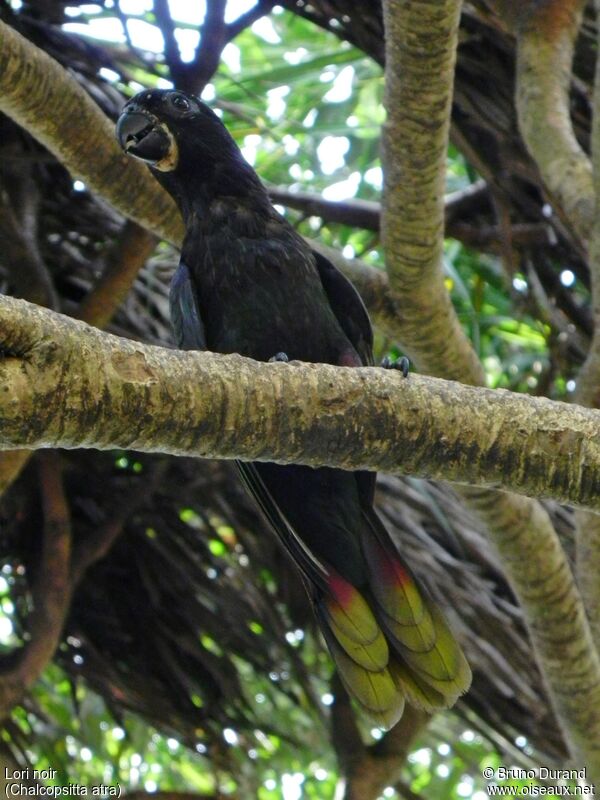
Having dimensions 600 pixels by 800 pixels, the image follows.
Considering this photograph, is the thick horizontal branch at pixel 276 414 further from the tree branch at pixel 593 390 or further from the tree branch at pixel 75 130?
the tree branch at pixel 75 130

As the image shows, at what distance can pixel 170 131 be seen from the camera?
2.53 meters

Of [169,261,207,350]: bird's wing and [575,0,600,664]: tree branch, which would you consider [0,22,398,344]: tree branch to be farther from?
[575,0,600,664]: tree branch

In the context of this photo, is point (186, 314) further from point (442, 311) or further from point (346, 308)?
point (442, 311)

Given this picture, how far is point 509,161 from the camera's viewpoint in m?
2.98

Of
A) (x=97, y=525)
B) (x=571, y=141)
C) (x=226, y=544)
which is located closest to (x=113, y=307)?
(x=97, y=525)

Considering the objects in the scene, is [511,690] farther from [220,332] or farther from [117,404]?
[117,404]

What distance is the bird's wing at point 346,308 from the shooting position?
2408mm

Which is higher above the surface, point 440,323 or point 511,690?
point 440,323

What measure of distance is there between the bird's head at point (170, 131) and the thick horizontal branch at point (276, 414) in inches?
44.9

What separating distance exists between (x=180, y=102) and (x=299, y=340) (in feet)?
2.41

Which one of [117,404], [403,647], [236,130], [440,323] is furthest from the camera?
[236,130]

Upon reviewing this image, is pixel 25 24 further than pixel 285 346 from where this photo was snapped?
Yes

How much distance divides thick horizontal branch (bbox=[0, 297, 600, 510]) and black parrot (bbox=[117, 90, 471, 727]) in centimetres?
52

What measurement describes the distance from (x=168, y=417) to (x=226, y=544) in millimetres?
1931
